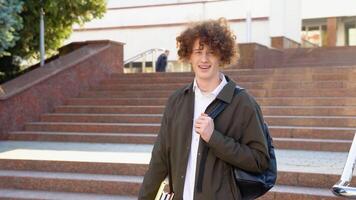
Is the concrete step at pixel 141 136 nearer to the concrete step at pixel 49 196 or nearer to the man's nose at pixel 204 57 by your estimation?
the concrete step at pixel 49 196

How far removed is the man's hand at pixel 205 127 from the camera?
7.27 ft

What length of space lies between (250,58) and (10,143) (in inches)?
294

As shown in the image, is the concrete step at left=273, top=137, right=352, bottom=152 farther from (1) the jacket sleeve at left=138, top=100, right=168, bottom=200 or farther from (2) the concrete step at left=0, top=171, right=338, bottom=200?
(1) the jacket sleeve at left=138, top=100, right=168, bottom=200

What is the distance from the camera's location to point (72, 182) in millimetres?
5676

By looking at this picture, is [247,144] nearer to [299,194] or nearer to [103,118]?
[299,194]

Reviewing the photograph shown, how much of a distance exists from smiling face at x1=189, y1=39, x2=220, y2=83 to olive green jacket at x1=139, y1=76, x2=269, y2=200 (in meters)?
0.09

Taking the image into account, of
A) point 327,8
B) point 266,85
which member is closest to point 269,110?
point 266,85

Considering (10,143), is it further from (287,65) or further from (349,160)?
(287,65)

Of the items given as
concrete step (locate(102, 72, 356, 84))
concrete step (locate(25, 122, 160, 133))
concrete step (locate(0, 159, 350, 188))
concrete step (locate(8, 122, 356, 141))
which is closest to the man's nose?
concrete step (locate(0, 159, 350, 188))

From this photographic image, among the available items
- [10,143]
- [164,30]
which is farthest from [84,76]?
[164,30]

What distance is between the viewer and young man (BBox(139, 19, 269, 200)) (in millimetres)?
2258

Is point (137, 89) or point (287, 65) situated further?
point (287, 65)

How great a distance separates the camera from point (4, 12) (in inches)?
312

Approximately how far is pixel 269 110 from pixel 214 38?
614cm
